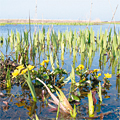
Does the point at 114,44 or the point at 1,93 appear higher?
the point at 114,44

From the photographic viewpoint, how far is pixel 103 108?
1.57 meters

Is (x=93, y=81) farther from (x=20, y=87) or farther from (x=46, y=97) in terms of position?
(x=20, y=87)

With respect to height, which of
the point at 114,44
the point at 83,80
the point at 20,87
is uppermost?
the point at 114,44

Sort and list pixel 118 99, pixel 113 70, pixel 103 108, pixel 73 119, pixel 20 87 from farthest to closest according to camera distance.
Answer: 1. pixel 113 70
2. pixel 20 87
3. pixel 118 99
4. pixel 103 108
5. pixel 73 119

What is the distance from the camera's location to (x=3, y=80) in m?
2.29

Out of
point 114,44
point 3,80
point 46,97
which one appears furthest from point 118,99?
point 114,44

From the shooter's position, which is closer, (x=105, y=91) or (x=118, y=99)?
(x=118, y=99)

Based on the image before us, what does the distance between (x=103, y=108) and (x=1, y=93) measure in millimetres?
1184

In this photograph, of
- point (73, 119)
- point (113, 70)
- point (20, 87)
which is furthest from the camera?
point (113, 70)

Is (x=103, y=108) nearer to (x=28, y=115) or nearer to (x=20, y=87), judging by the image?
(x=28, y=115)

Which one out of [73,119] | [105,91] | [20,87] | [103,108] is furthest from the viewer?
[20,87]

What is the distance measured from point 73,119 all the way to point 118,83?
115cm

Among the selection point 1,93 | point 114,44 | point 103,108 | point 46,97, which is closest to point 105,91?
point 103,108

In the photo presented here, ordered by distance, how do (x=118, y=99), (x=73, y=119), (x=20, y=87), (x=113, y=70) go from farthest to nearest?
(x=113, y=70) < (x=20, y=87) < (x=118, y=99) < (x=73, y=119)
